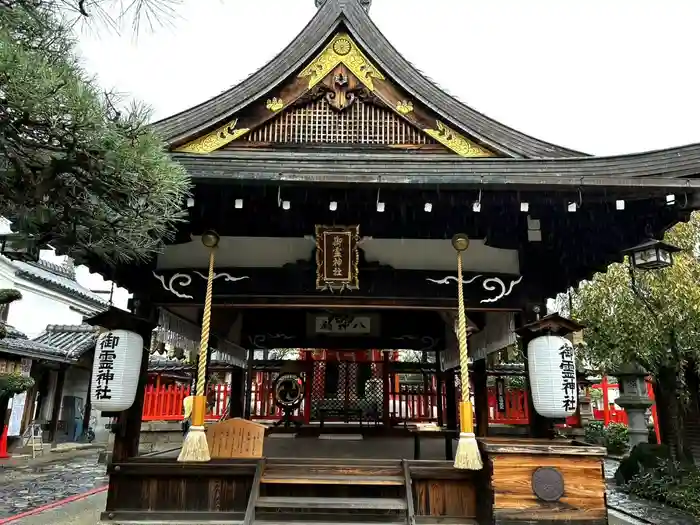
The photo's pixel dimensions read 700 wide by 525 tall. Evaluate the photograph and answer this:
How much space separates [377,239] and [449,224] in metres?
0.83

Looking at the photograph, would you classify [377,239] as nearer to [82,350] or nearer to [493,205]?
[493,205]

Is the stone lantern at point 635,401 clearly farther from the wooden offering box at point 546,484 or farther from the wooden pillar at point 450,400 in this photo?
the wooden offering box at point 546,484

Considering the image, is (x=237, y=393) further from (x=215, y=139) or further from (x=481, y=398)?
(x=215, y=139)

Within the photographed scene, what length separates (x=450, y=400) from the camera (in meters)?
10.4

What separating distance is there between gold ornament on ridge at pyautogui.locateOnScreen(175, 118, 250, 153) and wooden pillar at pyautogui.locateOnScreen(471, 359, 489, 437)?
5.84 metres

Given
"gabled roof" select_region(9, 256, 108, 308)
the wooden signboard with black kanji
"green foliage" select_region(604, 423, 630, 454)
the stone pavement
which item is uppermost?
"gabled roof" select_region(9, 256, 108, 308)

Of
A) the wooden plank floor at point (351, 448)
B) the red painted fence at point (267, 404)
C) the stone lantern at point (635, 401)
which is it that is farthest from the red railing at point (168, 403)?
the stone lantern at point (635, 401)

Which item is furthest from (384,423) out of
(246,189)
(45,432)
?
(45,432)

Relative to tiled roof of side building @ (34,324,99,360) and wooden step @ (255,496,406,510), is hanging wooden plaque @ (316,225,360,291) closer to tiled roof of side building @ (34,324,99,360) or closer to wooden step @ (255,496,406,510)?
wooden step @ (255,496,406,510)

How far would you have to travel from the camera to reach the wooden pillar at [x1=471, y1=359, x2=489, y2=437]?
8422 mm

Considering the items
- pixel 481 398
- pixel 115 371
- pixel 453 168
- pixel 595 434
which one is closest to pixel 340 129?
pixel 453 168

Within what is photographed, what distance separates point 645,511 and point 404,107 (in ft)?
26.1

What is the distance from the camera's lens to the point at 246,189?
14.8 ft

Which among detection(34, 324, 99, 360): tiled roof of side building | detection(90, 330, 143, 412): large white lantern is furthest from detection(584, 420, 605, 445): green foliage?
detection(34, 324, 99, 360): tiled roof of side building
